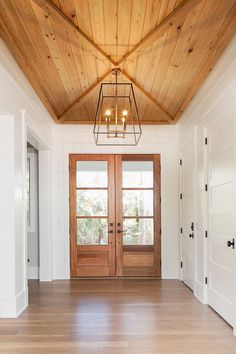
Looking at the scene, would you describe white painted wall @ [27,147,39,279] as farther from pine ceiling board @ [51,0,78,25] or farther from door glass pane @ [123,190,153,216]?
pine ceiling board @ [51,0,78,25]

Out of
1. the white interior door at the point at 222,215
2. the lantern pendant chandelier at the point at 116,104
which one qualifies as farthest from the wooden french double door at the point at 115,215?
the white interior door at the point at 222,215

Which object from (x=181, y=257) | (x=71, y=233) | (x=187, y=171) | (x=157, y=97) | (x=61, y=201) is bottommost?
(x=181, y=257)

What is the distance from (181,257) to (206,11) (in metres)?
4.14

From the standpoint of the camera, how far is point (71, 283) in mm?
5879

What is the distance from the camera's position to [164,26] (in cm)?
322

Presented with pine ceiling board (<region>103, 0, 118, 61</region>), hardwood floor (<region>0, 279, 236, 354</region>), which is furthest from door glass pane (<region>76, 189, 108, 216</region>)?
pine ceiling board (<region>103, 0, 118, 61</region>)

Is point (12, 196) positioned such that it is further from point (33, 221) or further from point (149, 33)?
point (33, 221)

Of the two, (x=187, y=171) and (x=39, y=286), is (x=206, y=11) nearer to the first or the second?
→ (x=187, y=171)

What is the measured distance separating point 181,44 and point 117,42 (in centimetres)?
67

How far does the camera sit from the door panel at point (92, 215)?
6.31 meters

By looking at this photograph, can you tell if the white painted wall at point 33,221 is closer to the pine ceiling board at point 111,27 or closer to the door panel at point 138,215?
the door panel at point 138,215

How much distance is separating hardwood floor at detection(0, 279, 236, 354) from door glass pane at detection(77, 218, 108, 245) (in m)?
1.13

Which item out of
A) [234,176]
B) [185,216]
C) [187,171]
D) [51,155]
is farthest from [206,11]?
[51,155]

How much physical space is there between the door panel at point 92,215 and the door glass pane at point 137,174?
26 centimetres
